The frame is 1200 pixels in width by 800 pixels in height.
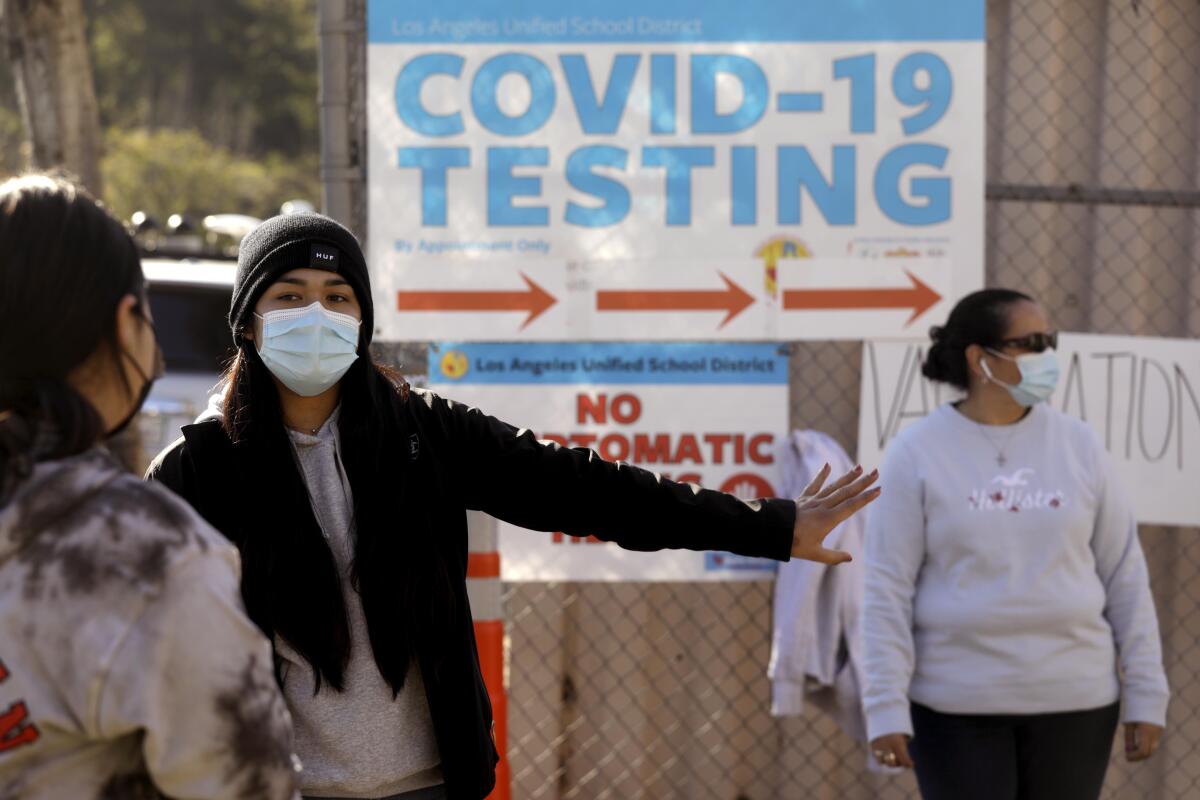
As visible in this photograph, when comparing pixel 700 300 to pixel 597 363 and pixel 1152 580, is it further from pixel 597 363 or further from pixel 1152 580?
pixel 1152 580

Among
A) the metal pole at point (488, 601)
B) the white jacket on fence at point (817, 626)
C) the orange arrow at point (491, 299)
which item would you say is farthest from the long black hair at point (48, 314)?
the white jacket on fence at point (817, 626)

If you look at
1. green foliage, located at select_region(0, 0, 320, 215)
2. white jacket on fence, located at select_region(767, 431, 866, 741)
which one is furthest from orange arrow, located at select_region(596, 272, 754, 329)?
green foliage, located at select_region(0, 0, 320, 215)

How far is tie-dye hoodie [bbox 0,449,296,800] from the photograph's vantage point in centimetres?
154

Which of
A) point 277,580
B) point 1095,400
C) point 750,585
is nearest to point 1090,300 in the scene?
point 1095,400

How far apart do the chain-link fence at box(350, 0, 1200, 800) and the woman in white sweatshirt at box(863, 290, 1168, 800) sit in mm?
1072

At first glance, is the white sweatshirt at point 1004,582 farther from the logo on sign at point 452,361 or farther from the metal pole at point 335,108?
the metal pole at point 335,108

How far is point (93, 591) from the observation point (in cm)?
155

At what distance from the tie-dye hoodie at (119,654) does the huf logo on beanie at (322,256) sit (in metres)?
1.10

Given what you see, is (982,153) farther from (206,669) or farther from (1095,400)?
(206,669)

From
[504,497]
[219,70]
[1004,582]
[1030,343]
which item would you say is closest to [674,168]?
[1030,343]

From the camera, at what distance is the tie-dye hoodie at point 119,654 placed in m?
1.54

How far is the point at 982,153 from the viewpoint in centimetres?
471

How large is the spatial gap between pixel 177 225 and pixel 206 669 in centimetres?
807

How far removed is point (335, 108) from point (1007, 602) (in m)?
2.55
